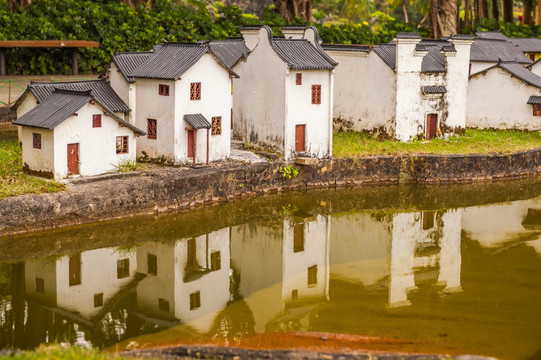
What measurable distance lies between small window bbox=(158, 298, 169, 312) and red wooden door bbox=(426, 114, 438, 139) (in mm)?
22083

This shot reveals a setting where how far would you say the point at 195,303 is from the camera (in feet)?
83.5

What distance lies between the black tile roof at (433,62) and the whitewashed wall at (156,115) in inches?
553

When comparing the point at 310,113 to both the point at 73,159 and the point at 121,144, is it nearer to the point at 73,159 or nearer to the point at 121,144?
the point at 121,144

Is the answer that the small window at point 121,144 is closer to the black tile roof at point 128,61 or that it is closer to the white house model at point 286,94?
the black tile roof at point 128,61

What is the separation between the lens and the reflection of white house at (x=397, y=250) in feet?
92.0

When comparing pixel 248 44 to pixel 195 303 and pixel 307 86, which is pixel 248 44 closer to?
pixel 307 86

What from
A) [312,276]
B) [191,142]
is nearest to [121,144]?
[191,142]

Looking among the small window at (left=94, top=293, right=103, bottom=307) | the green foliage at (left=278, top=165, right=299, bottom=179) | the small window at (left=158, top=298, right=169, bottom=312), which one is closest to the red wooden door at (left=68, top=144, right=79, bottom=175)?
the small window at (left=94, top=293, right=103, bottom=307)

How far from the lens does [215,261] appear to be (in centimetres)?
2970

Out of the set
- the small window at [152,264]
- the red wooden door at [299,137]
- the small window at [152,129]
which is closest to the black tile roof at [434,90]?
the red wooden door at [299,137]

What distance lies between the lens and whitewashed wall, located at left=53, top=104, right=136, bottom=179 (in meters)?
31.3

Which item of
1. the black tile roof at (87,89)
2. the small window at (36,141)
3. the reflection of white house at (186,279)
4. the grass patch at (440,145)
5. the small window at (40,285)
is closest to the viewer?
the reflection of white house at (186,279)

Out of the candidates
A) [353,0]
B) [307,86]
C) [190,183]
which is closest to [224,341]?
[190,183]

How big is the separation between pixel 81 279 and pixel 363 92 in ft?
68.8
